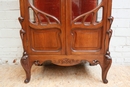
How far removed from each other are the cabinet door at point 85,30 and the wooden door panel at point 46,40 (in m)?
0.10

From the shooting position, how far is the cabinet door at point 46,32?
1.08m

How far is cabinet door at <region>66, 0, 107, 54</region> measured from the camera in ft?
3.51

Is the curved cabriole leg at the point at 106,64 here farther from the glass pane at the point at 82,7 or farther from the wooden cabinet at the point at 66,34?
the glass pane at the point at 82,7

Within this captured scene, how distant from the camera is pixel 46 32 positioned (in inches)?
44.4

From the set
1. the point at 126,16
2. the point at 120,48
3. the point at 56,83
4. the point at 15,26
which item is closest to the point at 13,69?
the point at 15,26

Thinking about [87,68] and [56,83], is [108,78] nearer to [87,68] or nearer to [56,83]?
[87,68]

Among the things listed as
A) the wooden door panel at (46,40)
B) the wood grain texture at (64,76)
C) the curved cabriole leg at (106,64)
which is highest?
the wooden door panel at (46,40)

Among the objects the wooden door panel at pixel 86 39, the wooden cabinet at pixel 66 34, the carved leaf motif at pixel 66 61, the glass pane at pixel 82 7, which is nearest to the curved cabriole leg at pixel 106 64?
the wooden cabinet at pixel 66 34

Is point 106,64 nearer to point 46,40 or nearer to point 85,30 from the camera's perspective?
point 85,30

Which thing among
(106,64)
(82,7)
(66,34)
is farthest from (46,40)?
(106,64)

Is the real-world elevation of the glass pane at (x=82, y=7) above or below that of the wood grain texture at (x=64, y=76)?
above

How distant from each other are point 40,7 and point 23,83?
72 centimetres

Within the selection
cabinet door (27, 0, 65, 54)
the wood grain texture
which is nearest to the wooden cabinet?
cabinet door (27, 0, 65, 54)

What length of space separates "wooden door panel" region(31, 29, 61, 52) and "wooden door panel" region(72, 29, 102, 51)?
0.14 metres
